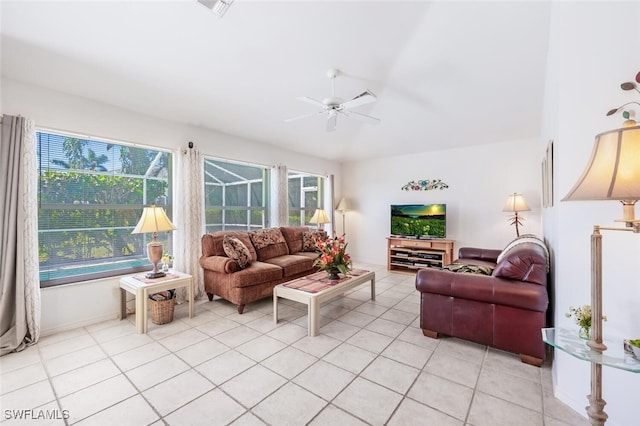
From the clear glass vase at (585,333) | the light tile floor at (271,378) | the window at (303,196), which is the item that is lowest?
the light tile floor at (271,378)

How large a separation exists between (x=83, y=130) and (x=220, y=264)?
7.21 ft

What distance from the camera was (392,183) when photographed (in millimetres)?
6230

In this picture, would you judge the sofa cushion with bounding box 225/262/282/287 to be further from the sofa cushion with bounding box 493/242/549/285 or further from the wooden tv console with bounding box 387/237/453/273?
the wooden tv console with bounding box 387/237/453/273

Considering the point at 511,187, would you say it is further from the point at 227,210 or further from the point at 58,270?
the point at 58,270

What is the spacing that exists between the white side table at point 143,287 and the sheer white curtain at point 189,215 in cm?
53

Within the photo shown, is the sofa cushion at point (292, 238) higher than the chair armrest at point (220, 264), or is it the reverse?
the sofa cushion at point (292, 238)

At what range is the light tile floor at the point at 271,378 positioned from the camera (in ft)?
5.58

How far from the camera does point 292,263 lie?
4.09m

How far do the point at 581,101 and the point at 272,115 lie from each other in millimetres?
3374

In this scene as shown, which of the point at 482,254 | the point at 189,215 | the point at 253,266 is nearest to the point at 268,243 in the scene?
the point at 253,266

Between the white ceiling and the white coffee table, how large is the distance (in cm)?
240

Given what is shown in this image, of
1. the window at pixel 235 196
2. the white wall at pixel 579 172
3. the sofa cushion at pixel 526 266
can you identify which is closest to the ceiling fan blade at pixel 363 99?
the white wall at pixel 579 172

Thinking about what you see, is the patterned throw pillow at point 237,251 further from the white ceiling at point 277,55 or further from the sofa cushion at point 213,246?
the white ceiling at point 277,55

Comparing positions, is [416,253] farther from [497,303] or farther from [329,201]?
[497,303]
